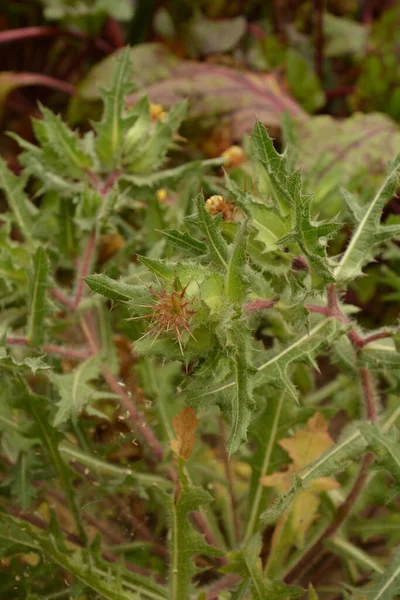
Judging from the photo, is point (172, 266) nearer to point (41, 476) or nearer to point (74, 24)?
point (41, 476)

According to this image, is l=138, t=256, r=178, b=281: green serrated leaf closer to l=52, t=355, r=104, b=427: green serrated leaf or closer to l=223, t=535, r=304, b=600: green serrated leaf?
l=52, t=355, r=104, b=427: green serrated leaf

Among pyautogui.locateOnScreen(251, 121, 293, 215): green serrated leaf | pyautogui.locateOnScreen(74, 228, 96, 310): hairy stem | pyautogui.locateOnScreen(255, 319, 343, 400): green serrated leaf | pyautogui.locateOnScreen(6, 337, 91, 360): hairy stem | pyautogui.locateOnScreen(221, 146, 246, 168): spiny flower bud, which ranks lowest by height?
pyautogui.locateOnScreen(6, 337, 91, 360): hairy stem

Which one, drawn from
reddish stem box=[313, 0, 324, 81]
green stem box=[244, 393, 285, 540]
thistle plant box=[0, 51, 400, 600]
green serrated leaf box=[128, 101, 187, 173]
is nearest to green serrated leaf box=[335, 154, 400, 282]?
thistle plant box=[0, 51, 400, 600]

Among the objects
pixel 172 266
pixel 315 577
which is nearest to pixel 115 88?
pixel 172 266

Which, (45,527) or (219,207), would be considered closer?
(219,207)

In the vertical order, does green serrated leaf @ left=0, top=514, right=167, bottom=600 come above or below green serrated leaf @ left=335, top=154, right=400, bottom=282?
below

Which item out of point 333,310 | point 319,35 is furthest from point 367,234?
point 319,35

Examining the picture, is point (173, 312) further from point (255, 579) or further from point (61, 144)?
point (61, 144)

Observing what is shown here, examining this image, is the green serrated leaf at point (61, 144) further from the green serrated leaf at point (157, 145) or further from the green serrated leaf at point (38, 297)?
the green serrated leaf at point (38, 297)
